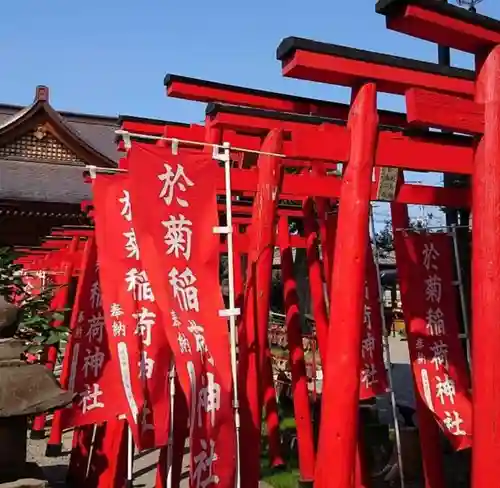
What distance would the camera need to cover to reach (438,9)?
3.56 metres

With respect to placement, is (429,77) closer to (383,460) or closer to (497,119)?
(497,119)

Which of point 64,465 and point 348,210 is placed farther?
point 64,465

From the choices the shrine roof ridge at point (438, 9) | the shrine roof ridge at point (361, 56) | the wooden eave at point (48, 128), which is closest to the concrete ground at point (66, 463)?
the shrine roof ridge at point (361, 56)

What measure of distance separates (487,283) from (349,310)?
0.91 metres

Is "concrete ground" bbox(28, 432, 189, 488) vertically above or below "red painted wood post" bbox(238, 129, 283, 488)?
below

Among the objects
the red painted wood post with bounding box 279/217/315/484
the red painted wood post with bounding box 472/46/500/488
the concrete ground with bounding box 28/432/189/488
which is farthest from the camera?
the concrete ground with bounding box 28/432/189/488

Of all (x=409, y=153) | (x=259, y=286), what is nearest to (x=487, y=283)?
(x=409, y=153)

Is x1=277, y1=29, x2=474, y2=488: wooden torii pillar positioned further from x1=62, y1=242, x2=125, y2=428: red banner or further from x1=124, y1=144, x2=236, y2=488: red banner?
x1=62, y1=242, x2=125, y2=428: red banner

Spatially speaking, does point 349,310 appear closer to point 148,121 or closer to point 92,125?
point 148,121

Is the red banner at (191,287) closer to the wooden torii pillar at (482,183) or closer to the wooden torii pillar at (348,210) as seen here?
the wooden torii pillar at (348,210)

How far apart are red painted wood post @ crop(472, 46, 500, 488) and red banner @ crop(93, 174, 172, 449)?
6.50 ft

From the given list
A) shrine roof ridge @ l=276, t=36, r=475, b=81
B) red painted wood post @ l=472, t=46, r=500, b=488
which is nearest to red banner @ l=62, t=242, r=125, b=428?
red painted wood post @ l=472, t=46, r=500, b=488

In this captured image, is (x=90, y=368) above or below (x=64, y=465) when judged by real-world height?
above

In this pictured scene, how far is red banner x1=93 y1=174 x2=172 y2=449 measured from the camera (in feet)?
13.5
